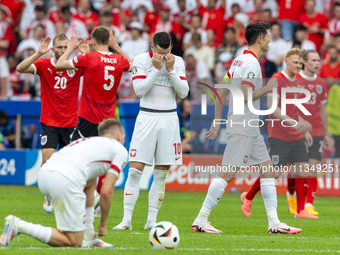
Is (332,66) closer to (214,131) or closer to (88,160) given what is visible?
(214,131)

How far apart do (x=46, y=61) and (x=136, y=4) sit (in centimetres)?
1052

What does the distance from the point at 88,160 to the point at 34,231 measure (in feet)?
2.62

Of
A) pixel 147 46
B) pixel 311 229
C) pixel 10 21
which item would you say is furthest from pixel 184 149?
pixel 10 21

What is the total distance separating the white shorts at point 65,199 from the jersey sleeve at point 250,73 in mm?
2726

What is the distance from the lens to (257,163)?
734cm

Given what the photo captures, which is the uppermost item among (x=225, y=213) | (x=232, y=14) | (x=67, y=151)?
(x=232, y=14)

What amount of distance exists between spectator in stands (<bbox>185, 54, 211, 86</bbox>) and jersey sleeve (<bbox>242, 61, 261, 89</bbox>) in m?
8.54

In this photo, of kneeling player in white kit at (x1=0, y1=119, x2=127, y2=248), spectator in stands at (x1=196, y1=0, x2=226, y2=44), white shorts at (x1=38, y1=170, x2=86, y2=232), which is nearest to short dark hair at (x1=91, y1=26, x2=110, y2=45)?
kneeling player in white kit at (x1=0, y1=119, x2=127, y2=248)

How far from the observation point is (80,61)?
315 inches

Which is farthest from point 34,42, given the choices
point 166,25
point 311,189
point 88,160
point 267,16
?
point 88,160

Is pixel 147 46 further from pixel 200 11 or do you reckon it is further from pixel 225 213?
pixel 225 213

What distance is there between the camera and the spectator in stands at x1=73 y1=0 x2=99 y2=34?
18297mm

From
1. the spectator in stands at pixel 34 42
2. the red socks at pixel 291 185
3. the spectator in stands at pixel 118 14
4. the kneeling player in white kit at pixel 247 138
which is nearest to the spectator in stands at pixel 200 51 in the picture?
the spectator in stands at pixel 118 14

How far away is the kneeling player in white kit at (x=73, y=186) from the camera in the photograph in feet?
17.1
